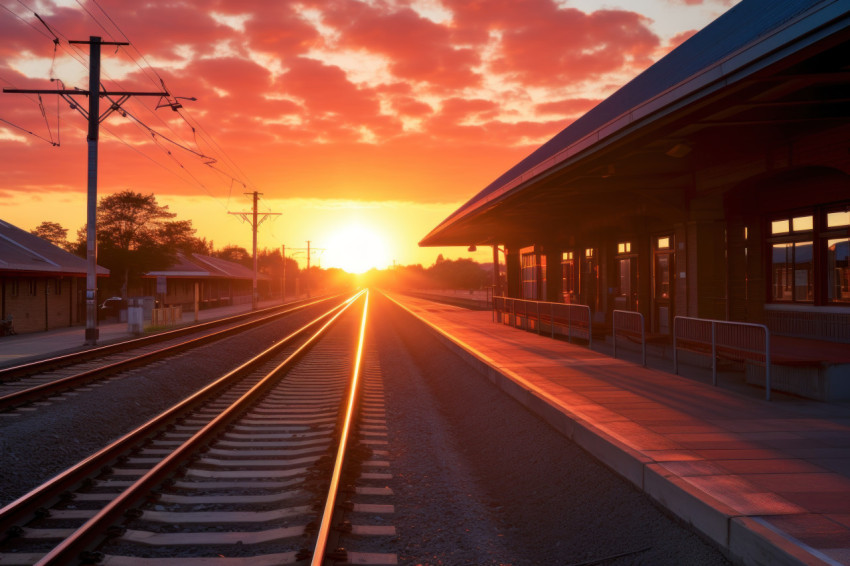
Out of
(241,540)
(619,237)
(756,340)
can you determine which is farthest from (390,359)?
(241,540)

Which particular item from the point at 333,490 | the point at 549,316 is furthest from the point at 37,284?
the point at 333,490

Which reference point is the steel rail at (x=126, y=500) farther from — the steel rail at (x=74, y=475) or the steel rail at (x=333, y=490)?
the steel rail at (x=333, y=490)

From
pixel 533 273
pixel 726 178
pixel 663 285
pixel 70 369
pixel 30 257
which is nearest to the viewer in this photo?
pixel 726 178

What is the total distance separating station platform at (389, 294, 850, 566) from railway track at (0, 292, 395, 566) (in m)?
2.38

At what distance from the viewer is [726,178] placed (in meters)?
13.2

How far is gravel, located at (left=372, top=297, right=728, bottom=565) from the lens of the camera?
4938 mm

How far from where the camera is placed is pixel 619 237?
66.1 ft

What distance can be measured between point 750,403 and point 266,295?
84.7 m

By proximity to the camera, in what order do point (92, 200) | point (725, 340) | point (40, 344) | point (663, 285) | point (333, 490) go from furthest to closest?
point (40, 344), point (92, 200), point (663, 285), point (725, 340), point (333, 490)

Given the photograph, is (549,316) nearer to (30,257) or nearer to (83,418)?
(83,418)

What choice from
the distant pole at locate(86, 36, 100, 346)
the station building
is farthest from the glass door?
the distant pole at locate(86, 36, 100, 346)

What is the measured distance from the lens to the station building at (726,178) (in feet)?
22.0

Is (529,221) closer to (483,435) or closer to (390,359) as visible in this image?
(390,359)

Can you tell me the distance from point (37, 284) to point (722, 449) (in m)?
30.7
